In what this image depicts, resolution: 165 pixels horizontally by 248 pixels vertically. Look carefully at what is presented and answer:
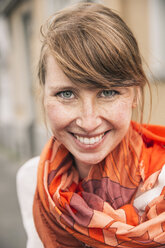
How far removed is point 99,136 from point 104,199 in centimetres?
33

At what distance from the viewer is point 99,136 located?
59.6 inches

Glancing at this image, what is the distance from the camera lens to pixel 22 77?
9.52m

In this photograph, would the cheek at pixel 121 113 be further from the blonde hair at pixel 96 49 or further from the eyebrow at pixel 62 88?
the eyebrow at pixel 62 88

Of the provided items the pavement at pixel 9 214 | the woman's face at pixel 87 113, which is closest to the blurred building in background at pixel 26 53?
the pavement at pixel 9 214

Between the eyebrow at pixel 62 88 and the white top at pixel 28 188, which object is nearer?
the eyebrow at pixel 62 88

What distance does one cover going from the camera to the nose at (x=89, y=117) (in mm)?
1409

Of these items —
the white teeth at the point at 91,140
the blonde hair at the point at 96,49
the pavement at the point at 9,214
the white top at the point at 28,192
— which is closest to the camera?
the blonde hair at the point at 96,49

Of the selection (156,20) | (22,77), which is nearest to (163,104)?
(156,20)

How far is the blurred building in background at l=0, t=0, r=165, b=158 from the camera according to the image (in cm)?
434

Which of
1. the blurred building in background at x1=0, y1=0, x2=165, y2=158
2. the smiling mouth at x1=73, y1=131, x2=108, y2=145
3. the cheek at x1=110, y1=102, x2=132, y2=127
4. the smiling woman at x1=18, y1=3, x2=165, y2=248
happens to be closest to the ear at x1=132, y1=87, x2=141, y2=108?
the smiling woman at x1=18, y1=3, x2=165, y2=248

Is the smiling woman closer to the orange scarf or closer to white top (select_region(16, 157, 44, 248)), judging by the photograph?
the orange scarf

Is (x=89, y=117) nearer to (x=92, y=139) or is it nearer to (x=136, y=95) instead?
(x=92, y=139)

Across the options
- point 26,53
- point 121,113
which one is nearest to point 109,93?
point 121,113

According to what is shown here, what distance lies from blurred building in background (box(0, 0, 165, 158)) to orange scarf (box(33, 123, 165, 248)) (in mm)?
2542
